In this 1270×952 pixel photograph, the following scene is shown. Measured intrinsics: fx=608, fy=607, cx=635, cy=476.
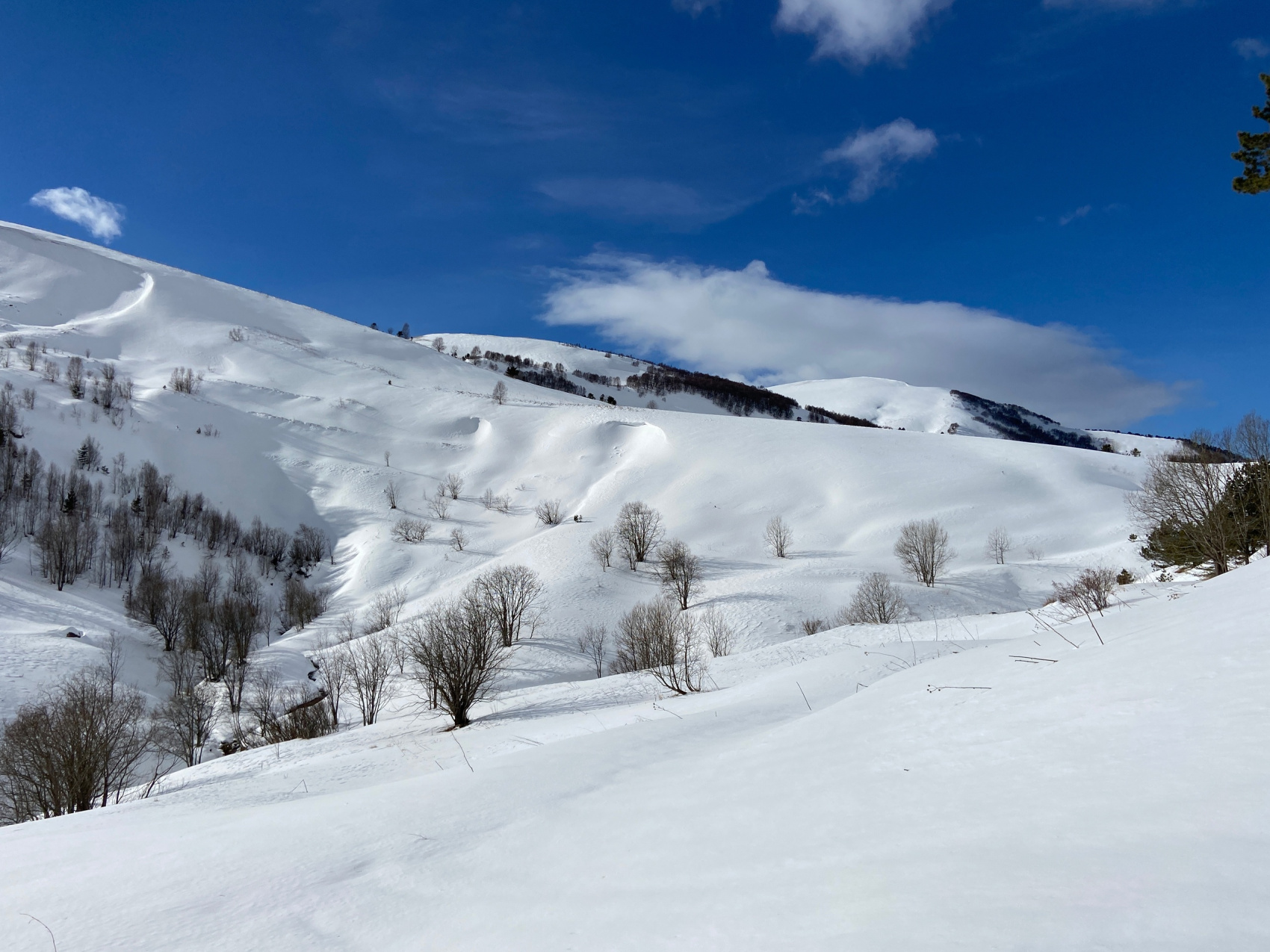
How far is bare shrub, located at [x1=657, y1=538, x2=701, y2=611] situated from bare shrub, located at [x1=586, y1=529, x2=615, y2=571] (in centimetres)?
416

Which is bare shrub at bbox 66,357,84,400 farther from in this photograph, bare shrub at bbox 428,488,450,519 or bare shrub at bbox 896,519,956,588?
bare shrub at bbox 896,519,956,588

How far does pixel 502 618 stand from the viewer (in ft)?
124

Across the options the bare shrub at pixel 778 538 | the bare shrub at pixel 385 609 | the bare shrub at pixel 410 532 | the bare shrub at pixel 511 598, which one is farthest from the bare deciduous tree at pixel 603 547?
the bare shrub at pixel 410 532

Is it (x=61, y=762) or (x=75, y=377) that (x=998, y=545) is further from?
(x=75, y=377)

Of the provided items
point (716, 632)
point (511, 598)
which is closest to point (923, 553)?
point (716, 632)

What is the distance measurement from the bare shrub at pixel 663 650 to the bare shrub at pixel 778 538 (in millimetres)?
15470

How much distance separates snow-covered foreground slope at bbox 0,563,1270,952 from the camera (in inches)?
90.1

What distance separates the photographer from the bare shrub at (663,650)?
1923 cm

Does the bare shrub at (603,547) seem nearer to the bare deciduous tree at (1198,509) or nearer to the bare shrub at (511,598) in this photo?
the bare shrub at (511,598)

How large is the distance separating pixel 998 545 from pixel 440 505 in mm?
60189

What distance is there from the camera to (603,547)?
5169 cm

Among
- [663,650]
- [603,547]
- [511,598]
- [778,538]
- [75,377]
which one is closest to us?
[663,650]

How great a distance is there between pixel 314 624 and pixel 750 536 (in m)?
40.2

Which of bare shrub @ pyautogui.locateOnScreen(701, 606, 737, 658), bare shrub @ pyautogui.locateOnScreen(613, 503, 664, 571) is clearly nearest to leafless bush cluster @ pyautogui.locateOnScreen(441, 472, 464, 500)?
bare shrub @ pyautogui.locateOnScreen(613, 503, 664, 571)
